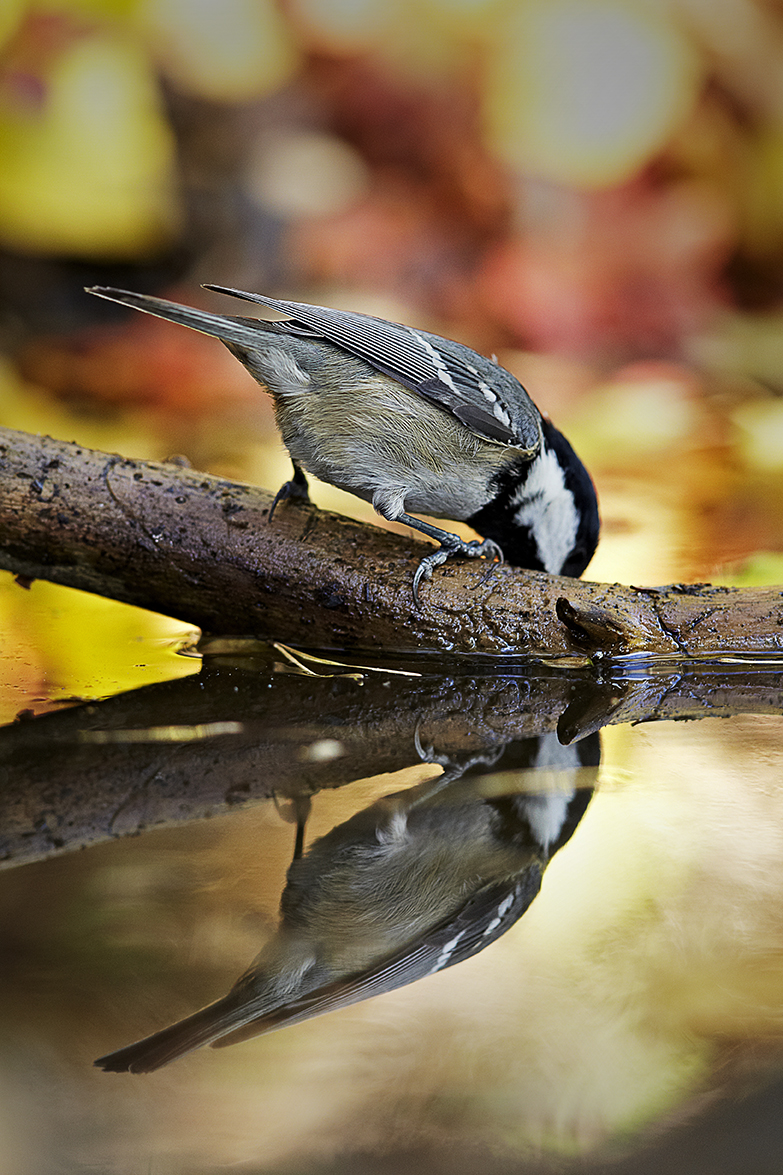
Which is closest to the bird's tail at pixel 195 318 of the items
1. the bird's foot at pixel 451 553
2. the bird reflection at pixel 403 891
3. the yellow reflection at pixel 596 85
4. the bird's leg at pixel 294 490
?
the bird's leg at pixel 294 490

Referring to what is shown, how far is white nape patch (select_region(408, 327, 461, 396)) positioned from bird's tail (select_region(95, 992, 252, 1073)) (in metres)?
1.44

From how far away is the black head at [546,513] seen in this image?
2201mm

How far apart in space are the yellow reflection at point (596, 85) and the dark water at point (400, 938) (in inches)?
182

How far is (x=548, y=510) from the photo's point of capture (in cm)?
225

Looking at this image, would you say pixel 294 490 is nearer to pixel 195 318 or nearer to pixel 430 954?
pixel 195 318

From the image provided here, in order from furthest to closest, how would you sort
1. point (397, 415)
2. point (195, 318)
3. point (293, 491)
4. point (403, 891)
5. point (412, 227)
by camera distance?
point (412, 227) < point (293, 491) < point (397, 415) < point (195, 318) < point (403, 891)

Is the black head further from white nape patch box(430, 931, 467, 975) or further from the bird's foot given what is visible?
white nape patch box(430, 931, 467, 975)

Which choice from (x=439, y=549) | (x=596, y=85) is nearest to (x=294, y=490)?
(x=439, y=549)

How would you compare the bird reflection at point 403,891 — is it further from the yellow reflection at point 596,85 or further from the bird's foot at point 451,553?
the yellow reflection at point 596,85

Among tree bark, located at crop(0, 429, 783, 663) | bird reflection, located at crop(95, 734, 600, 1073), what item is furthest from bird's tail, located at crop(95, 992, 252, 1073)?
tree bark, located at crop(0, 429, 783, 663)

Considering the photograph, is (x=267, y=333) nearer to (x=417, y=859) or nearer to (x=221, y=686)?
(x=221, y=686)

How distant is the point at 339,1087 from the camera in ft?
2.77

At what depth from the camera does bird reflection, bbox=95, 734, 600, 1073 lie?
941mm

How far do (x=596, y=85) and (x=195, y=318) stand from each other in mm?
4409
